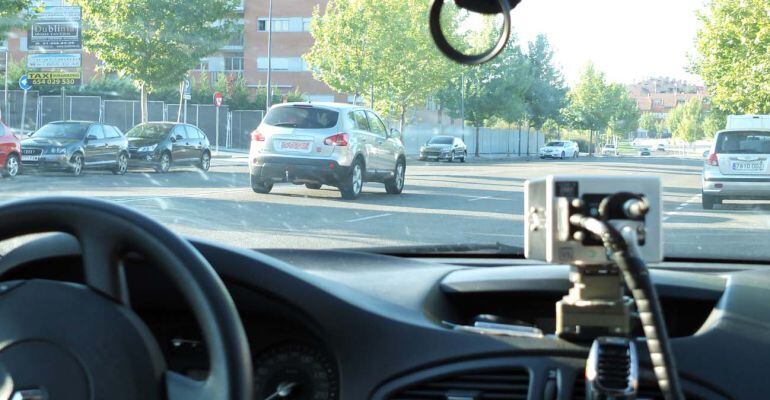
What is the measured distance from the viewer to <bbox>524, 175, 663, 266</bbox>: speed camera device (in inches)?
68.7

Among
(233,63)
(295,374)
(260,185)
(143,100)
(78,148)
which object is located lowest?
(295,374)

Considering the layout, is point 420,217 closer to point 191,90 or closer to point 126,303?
point 191,90

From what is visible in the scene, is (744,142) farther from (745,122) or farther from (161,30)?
(161,30)

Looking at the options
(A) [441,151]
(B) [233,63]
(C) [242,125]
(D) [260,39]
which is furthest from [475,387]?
(C) [242,125]

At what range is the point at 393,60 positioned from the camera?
647cm

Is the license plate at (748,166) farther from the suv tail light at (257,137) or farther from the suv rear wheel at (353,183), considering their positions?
the suv tail light at (257,137)

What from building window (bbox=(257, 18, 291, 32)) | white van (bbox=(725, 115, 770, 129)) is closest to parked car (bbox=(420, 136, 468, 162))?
building window (bbox=(257, 18, 291, 32))

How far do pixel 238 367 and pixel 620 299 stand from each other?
0.90 meters

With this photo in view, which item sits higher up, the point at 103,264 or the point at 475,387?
the point at 103,264

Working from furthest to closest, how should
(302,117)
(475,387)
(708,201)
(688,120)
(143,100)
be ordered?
1. (302,117)
2. (143,100)
3. (708,201)
4. (688,120)
5. (475,387)

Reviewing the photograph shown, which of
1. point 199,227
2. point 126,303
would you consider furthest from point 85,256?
point 199,227

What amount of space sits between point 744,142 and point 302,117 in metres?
7.25

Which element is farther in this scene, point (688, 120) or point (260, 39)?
point (260, 39)

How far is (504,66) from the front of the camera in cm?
420
